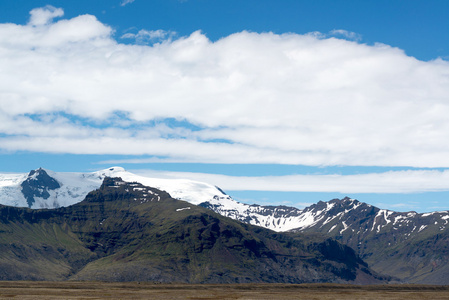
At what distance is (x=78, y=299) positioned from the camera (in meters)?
196

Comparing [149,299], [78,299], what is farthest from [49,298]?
[149,299]

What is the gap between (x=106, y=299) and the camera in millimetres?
195250

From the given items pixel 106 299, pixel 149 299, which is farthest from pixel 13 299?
pixel 149 299

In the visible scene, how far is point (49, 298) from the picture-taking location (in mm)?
197250

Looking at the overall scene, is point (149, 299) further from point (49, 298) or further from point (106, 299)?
point (49, 298)

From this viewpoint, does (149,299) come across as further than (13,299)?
Yes

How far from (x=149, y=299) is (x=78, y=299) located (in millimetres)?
23897

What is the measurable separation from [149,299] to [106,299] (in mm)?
14412

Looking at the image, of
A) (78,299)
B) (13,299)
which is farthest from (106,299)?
(13,299)

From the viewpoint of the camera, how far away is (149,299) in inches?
7766

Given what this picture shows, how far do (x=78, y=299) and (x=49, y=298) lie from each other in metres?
10.4

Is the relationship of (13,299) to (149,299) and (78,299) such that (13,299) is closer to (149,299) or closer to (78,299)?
(78,299)

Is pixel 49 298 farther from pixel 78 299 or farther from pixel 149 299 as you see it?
pixel 149 299

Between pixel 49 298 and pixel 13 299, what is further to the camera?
pixel 49 298
